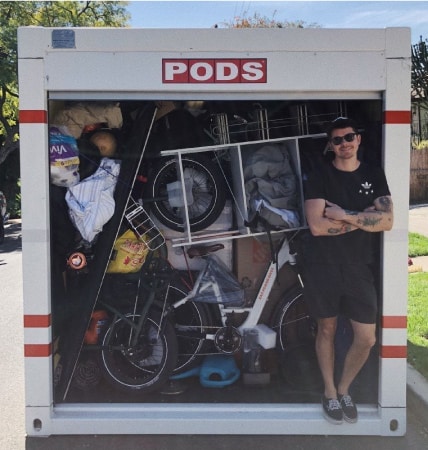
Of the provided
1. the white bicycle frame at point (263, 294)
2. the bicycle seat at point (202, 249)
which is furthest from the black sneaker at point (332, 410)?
the bicycle seat at point (202, 249)

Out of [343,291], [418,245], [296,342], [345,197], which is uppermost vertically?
[345,197]

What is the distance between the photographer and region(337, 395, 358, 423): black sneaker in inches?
145

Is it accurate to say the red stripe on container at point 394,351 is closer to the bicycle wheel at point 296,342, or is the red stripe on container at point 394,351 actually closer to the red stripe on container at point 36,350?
the bicycle wheel at point 296,342

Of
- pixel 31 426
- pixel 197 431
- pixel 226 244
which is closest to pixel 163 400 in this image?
pixel 197 431

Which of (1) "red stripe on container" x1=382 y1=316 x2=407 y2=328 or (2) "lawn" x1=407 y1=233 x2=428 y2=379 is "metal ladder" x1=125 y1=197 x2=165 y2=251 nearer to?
(1) "red stripe on container" x1=382 y1=316 x2=407 y2=328

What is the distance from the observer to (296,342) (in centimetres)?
451

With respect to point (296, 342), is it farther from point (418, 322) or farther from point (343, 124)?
point (418, 322)

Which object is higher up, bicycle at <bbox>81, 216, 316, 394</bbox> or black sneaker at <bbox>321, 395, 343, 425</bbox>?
bicycle at <bbox>81, 216, 316, 394</bbox>

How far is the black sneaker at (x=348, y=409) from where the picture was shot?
12.1ft

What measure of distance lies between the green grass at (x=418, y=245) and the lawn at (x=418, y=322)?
6.12 ft

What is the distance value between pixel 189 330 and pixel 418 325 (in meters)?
2.68

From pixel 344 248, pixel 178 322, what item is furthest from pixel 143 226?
pixel 344 248

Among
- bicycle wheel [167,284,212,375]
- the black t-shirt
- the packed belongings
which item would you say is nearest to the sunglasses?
the black t-shirt

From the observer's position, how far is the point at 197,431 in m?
3.73
